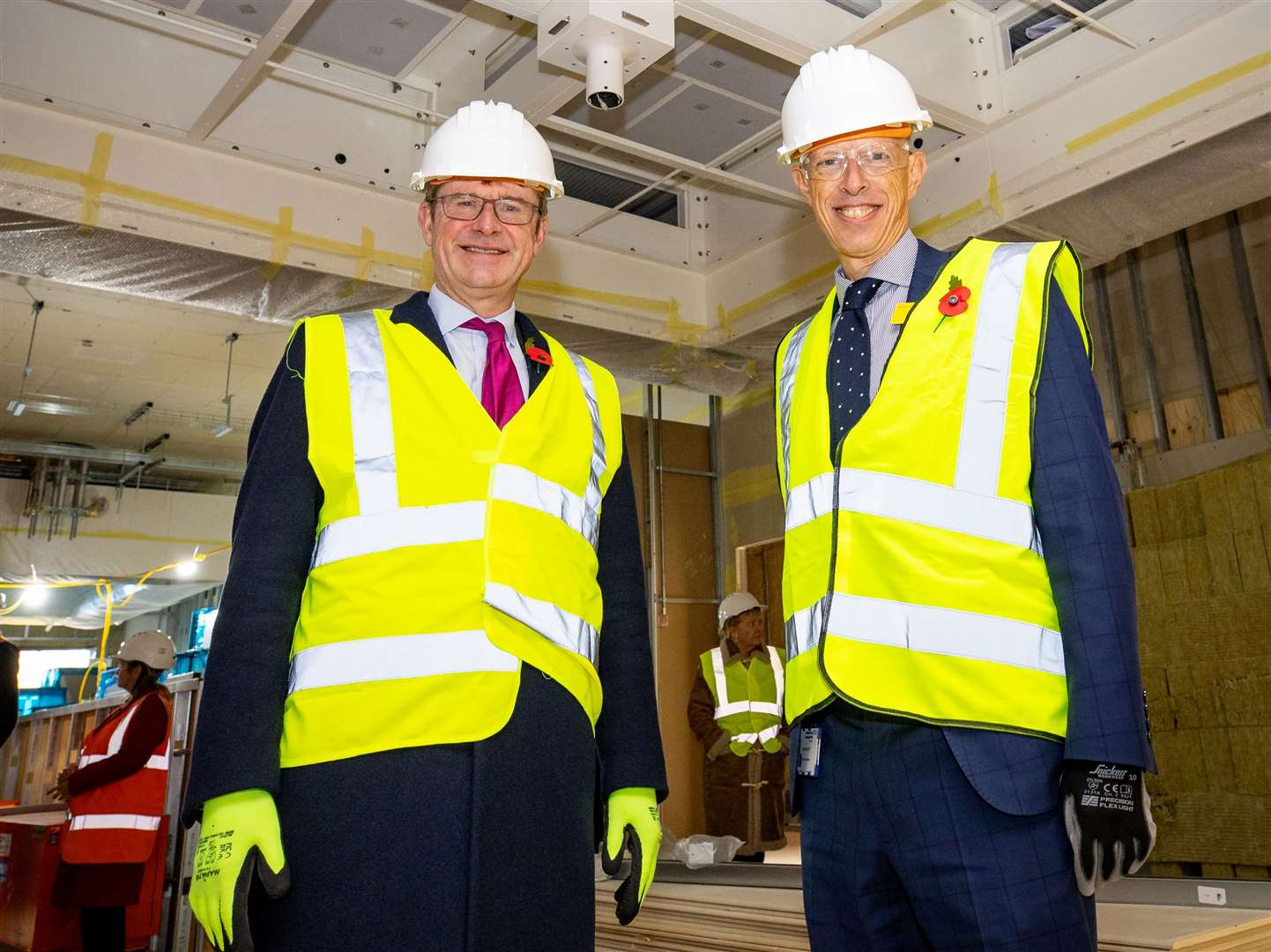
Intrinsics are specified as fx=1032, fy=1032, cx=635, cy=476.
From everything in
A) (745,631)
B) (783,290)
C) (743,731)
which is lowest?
(743,731)

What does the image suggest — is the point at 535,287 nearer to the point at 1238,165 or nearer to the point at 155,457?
the point at 1238,165

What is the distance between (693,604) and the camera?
7.66m

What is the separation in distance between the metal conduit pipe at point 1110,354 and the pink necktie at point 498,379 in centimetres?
494

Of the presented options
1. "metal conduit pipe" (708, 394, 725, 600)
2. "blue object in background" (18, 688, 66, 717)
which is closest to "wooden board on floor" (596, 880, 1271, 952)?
"metal conduit pipe" (708, 394, 725, 600)

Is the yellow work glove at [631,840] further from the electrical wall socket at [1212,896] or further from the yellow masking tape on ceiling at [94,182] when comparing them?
the yellow masking tape on ceiling at [94,182]

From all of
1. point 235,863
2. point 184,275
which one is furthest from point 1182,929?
point 184,275

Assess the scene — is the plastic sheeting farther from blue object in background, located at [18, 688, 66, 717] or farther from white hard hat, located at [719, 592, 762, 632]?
blue object in background, located at [18, 688, 66, 717]

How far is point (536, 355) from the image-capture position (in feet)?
5.83

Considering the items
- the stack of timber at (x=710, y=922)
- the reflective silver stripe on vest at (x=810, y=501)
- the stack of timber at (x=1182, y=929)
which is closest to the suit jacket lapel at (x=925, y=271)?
the reflective silver stripe on vest at (x=810, y=501)

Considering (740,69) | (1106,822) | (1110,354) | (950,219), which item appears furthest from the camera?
(1110,354)

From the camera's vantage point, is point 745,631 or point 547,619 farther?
point 745,631

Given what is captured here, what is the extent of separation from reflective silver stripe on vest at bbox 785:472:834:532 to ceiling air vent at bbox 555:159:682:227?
4.32 meters

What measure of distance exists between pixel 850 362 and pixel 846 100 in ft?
1.57

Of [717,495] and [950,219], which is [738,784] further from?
[950,219]
